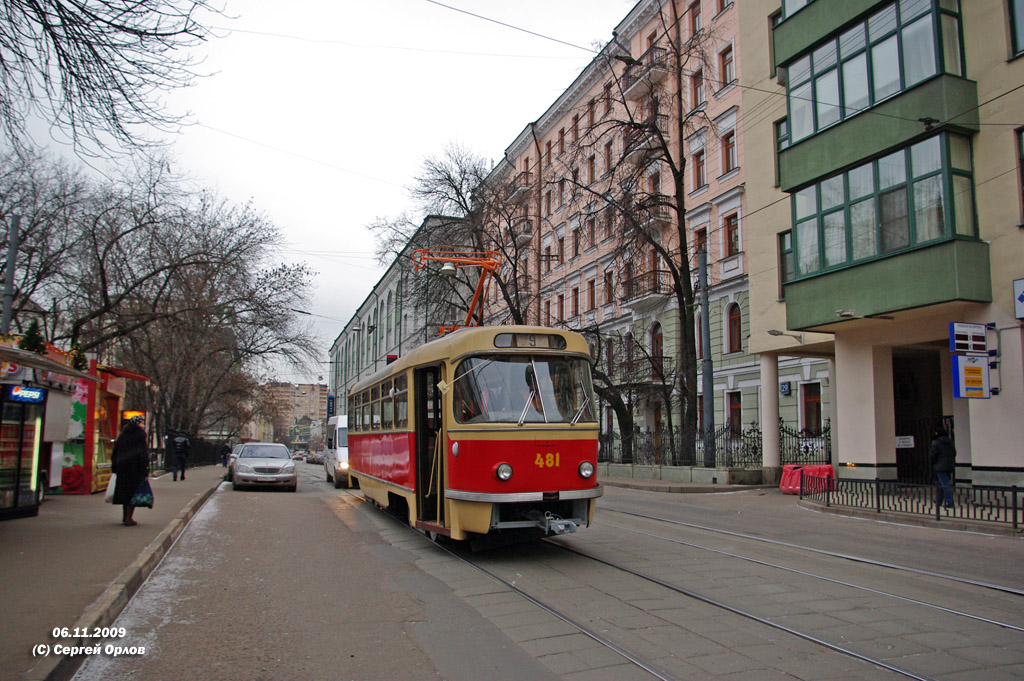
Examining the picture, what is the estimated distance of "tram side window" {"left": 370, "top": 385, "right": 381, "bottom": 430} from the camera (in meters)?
13.8

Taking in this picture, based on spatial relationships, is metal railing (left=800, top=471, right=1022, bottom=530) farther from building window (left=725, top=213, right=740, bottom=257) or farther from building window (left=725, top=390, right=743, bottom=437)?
building window (left=725, top=213, right=740, bottom=257)

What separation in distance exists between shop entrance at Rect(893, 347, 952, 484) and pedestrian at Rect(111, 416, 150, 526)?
59.7 ft

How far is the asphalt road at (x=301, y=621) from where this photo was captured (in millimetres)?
5176

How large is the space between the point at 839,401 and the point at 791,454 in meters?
5.49

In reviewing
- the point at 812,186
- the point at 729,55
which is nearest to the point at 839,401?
the point at 812,186

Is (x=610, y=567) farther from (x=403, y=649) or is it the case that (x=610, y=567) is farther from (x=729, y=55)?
(x=729, y=55)

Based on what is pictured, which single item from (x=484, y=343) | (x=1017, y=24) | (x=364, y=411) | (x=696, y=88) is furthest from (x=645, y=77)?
(x=484, y=343)

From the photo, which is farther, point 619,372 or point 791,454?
point 619,372

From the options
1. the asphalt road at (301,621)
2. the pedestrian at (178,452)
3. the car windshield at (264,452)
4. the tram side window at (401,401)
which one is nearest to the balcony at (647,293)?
the car windshield at (264,452)

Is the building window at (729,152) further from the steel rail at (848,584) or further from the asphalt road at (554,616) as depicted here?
the steel rail at (848,584)

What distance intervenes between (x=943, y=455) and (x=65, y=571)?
52.5ft

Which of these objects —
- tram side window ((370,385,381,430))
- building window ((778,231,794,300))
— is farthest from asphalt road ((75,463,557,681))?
building window ((778,231,794,300))

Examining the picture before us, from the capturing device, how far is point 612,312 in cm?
3938

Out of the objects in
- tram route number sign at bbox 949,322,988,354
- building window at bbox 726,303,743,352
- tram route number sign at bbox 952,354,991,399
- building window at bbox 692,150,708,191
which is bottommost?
tram route number sign at bbox 952,354,991,399
